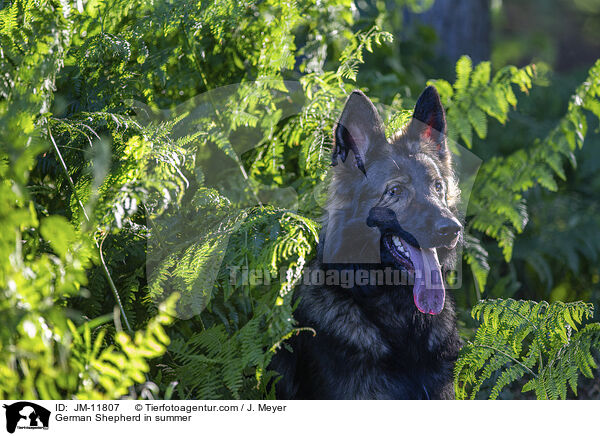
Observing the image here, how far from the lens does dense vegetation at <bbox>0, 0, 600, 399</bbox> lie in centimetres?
196

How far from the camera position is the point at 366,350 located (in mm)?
2477

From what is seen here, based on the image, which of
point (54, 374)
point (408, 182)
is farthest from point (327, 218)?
point (54, 374)

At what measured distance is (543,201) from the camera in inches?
185

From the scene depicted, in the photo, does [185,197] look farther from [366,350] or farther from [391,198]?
[366,350]

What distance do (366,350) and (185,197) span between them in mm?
1203

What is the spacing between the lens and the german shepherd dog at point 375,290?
2.45 metres

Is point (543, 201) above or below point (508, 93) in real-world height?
below

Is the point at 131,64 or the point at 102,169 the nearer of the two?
the point at 102,169

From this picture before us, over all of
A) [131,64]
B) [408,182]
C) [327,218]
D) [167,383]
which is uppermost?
[131,64]

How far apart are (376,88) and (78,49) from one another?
2.04 m

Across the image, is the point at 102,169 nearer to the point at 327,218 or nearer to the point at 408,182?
the point at 327,218

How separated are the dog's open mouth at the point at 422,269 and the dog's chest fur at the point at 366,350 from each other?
78mm
